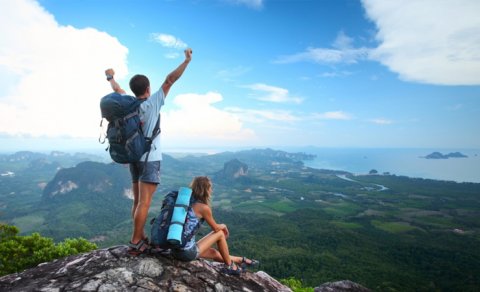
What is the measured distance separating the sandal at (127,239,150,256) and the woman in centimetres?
58

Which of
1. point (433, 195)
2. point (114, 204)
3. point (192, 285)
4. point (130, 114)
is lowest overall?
point (114, 204)

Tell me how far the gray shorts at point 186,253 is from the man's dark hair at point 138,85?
3.20 m

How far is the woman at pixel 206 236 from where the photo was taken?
218 inches

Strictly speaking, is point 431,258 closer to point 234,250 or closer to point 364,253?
point 364,253

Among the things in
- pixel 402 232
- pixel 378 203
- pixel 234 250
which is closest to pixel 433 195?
pixel 378 203

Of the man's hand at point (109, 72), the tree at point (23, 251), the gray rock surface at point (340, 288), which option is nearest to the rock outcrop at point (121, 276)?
the man's hand at point (109, 72)

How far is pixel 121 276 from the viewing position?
16.6 feet

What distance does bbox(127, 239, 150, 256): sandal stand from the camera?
5.51 m

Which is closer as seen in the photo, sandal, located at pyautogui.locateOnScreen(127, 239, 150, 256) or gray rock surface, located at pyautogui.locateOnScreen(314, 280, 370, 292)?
sandal, located at pyautogui.locateOnScreen(127, 239, 150, 256)

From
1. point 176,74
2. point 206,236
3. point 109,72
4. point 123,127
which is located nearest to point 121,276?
point 206,236

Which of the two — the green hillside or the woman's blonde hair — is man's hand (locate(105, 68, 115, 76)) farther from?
the green hillside

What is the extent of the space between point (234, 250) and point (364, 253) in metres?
37.3

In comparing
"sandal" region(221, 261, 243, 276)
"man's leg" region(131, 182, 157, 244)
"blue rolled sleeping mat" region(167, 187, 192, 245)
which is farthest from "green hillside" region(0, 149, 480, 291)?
"man's leg" region(131, 182, 157, 244)

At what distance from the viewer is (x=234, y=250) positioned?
77.1m
